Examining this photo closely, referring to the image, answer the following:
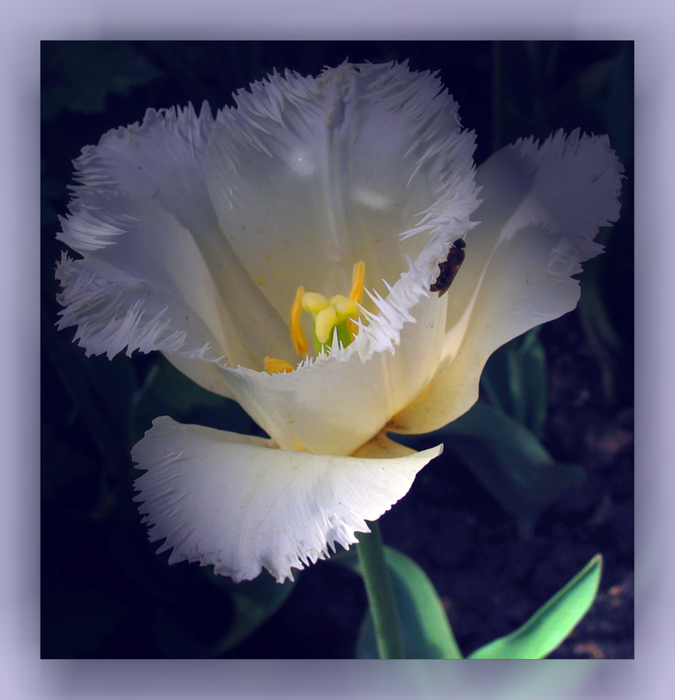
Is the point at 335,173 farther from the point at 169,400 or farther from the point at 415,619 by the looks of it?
the point at 415,619

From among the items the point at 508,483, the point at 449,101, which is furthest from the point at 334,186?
the point at 508,483

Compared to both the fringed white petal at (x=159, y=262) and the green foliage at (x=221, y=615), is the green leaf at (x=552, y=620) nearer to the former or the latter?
the green foliage at (x=221, y=615)

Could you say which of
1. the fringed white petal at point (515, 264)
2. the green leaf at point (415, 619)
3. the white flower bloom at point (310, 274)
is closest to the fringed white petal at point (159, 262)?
the white flower bloom at point (310, 274)

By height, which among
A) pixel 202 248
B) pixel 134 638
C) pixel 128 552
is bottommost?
pixel 134 638

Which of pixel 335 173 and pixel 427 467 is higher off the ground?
pixel 335 173

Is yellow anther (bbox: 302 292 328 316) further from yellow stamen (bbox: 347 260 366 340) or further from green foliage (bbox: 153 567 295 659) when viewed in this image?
green foliage (bbox: 153 567 295 659)

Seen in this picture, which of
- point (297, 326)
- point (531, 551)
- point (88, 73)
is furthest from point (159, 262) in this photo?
point (531, 551)

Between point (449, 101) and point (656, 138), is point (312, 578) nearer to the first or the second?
point (449, 101)
